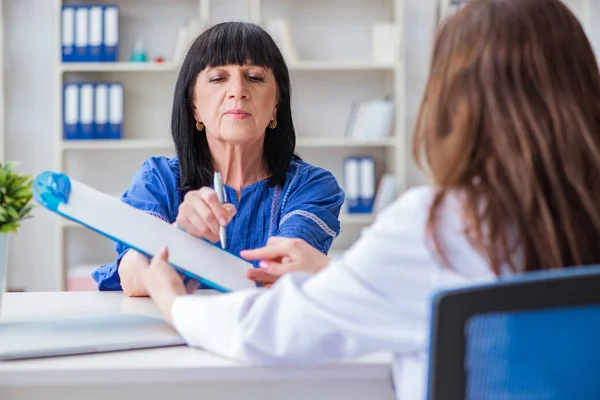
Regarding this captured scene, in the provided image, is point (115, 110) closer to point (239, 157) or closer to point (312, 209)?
point (239, 157)

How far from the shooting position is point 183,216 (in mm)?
1474

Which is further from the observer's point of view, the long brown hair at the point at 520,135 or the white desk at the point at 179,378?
the white desk at the point at 179,378

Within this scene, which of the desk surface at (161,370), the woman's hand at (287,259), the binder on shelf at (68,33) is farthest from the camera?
the binder on shelf at (68,33)

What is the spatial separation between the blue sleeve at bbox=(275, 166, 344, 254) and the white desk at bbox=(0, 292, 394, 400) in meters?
0.69

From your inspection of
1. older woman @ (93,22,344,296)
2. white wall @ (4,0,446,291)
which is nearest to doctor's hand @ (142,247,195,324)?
older woman @ (93,22,344,296)

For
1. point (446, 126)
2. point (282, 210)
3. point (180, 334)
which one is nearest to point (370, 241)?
point (446, 126)

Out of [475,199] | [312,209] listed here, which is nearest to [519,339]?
[475,199]

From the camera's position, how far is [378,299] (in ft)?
3.17

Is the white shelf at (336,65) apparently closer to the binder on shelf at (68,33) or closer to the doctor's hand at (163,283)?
the binder on shelf at (68,33)

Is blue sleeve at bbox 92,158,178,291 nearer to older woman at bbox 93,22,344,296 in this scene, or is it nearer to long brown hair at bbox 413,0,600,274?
older woman at bbox 93,22,344,296

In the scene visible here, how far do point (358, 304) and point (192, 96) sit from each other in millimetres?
1173

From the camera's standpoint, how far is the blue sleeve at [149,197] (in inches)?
73.1

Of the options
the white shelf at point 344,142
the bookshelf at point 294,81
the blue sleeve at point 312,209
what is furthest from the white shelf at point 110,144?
the blue sleeve at point 312,209

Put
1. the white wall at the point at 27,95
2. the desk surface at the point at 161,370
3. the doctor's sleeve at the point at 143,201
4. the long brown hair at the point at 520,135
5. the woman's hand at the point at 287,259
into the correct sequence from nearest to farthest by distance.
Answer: the long brown hair at the point at 520,135
the desk surface at the point at 161,370
the woman's hand at the point at 287,259
the doctor's sleeve at the point at 143,201
the white wall at the point at 27,95
